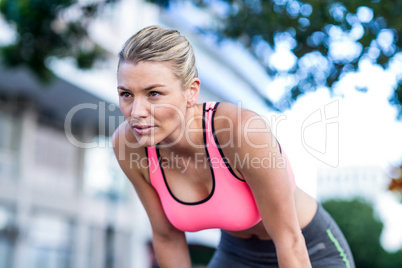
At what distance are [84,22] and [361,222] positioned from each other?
25.8m

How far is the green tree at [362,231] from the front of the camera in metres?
29.7

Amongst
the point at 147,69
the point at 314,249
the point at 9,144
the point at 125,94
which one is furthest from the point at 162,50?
the point at 9,144

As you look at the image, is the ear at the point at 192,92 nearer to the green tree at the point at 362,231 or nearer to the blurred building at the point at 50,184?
the blurred building at the point at 50,184

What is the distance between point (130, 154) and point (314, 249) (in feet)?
3.18

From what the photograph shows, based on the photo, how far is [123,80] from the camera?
1994mm

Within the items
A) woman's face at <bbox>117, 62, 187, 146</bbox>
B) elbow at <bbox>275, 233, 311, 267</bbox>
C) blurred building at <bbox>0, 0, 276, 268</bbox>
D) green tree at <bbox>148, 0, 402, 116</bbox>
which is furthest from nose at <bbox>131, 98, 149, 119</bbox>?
blurred building at <bbox>0, 0, 276, 268</bbox>

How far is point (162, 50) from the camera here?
6.44 feet

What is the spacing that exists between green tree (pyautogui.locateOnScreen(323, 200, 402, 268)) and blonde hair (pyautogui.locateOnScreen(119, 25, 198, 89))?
29.0m

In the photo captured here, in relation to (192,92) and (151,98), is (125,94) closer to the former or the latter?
(151,98)

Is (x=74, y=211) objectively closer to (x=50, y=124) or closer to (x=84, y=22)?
(x=50, y=124)

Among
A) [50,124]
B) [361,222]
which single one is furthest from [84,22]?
[361,222]

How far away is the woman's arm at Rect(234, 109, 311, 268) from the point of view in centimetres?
201

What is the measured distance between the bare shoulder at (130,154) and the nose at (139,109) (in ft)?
1.18

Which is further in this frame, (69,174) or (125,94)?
(69,174)
